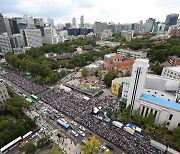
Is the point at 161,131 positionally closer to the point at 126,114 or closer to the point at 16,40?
the point at 126,114

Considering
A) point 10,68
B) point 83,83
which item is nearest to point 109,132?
point 83,83

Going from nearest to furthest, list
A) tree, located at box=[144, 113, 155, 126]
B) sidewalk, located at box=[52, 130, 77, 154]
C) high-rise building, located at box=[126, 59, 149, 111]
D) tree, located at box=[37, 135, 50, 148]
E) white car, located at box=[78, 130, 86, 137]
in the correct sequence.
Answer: tree, located at box=[37, 135, 50, 148]
sidewalk, located at box=[52, 130, 77, 154]
white car, located at box=[78, 130, 86, 137]
high-rise building, located at box=[126, 59, 149, 111]
tree, located at box=[144, 113, 155, 126]

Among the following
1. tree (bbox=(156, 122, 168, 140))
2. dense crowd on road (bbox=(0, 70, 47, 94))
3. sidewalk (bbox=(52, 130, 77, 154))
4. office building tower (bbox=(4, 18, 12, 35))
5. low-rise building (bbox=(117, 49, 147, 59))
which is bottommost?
sidewalk (bbox=(52, 130, 77, 154))

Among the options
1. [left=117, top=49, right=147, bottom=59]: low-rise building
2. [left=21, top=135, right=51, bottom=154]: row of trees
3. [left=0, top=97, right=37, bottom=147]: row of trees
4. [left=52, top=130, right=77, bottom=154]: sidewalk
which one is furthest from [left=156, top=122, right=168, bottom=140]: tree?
[left=117, top=49, right=147, bottom=59]: low-rise building

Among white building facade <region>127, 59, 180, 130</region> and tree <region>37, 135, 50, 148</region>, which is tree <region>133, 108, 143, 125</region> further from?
tree <region>37, 135, 50, 148</region>

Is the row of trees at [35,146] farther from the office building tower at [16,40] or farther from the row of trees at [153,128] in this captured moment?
the office building tower at [16,40]

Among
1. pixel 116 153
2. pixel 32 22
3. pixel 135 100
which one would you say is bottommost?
pixel 116 153

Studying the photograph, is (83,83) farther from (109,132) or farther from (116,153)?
(116,153)
